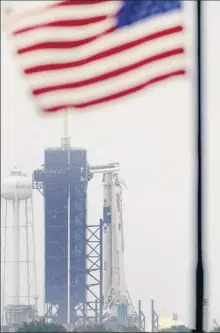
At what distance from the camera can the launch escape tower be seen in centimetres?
15788

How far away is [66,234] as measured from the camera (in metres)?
158

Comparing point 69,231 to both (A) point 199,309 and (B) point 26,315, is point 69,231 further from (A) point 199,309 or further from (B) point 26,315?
(A) point 199,309

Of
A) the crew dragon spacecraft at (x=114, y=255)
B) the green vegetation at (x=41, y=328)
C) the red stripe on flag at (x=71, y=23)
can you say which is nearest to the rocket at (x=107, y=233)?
the crew dragon spacecraft at (x=114, y=255)

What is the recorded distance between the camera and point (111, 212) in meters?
150

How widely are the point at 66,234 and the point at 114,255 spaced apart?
13015 millimetres

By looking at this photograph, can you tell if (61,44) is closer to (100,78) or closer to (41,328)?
(100,78)

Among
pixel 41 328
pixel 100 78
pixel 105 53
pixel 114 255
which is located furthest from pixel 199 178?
→ pixel 114 255

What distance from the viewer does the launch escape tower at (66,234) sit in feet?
518

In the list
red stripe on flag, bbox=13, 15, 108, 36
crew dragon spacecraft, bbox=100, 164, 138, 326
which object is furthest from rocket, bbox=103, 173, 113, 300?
red stripe on flag, bbox=13, 15, 108, 36

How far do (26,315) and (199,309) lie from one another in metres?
141

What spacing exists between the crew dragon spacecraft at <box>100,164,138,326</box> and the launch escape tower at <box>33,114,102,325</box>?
759 cm

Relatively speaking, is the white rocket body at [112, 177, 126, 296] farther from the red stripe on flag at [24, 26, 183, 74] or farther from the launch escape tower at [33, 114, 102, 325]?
the red stripe on flag at [24, 26, 183, 74]

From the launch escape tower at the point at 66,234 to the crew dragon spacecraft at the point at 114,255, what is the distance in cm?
759

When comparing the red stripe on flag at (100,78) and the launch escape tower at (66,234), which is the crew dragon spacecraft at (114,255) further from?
the red stripe on flag at (100,78)
